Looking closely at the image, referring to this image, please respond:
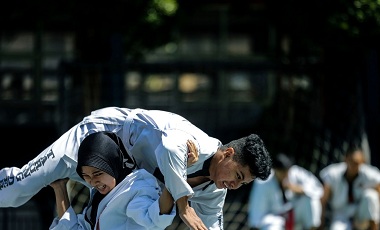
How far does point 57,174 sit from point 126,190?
650 mm

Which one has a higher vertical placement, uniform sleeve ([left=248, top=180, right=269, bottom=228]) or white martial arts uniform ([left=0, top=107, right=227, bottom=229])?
white martial arts uniform ([left=0, top=107, right=227, bottom=229])

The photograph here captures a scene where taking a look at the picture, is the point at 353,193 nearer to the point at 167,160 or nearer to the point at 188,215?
the point at 188,215

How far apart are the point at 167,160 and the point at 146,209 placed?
295 mm

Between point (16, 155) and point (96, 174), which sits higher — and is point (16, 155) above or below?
below

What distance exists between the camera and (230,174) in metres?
6.47

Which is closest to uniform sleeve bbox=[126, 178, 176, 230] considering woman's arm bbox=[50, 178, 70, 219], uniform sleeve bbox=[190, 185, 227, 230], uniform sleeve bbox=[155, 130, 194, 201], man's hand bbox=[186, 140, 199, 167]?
uniform sleeve bbox=[155, 130, 194, 201]

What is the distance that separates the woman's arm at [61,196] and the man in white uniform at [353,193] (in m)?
5.43

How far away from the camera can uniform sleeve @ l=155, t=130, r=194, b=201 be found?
629cm

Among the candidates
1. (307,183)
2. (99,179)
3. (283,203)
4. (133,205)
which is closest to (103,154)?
(99,179)

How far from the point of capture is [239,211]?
1358cm

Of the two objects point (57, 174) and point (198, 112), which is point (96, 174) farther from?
point (198, 112)

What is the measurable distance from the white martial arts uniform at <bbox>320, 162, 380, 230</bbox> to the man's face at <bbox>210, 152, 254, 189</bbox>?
5535 millimetres

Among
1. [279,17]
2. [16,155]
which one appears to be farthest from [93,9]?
[16,155]

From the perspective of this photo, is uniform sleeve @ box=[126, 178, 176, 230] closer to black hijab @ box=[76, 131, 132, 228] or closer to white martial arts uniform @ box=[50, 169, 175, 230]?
white martial arts uniform @ box=[50, 169, 175, 230]
